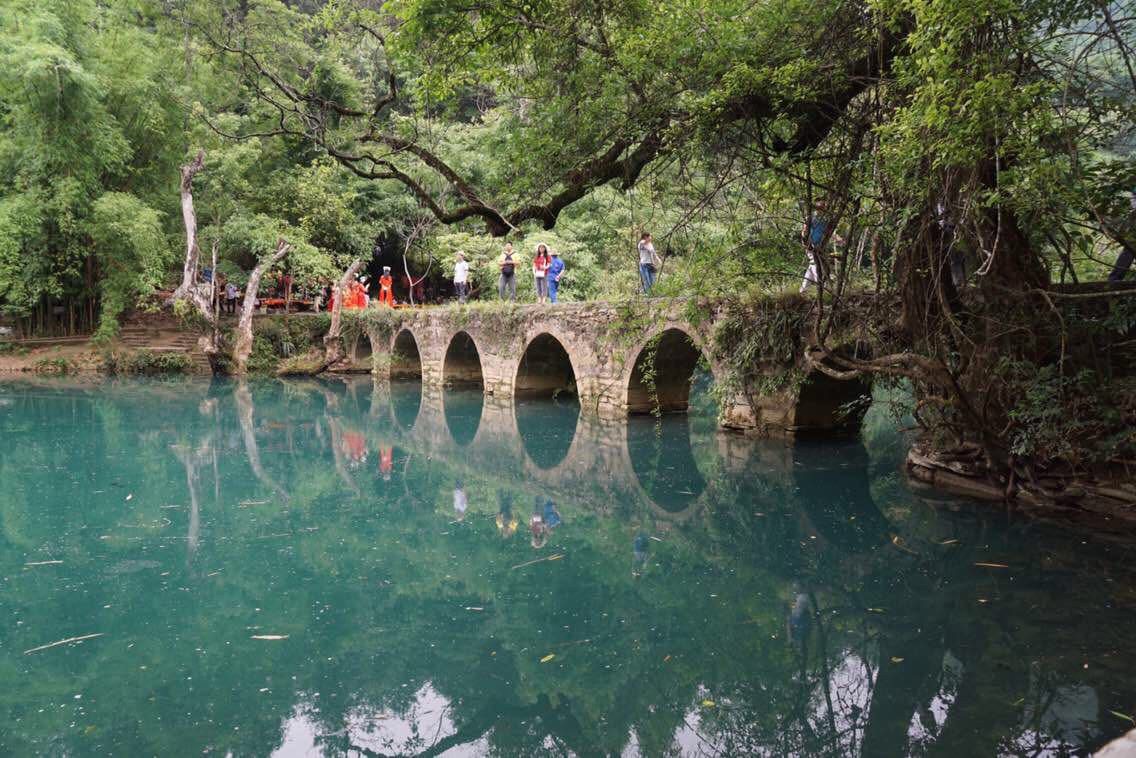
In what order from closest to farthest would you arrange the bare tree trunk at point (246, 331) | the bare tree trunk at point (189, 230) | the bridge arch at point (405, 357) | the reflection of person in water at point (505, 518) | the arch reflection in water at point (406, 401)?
the reflection of person in water at point (505, 518) < the arch reflection in water at point (406, 401) < the bare tree trunk at point (189, 230) < the bare tree trunk at point (246, 331) < the bridge arch at point (405, 357)

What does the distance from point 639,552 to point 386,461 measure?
15.2 ft

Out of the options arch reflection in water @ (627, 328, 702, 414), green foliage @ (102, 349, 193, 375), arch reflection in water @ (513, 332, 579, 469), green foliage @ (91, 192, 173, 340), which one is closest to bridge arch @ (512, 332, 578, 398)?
arch reflection in water @ (513, 332, 579, 469)

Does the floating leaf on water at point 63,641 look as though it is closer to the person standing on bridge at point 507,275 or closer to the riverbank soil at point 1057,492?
the riverbank soil at point 1057,492

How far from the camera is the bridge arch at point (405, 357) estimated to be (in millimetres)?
21047

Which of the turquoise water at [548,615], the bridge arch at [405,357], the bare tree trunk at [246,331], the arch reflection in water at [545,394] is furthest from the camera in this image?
the bridge arch at [405,357]

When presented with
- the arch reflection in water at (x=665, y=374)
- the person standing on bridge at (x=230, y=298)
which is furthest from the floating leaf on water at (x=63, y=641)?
the person standing on bridge at (x=230, y=298)

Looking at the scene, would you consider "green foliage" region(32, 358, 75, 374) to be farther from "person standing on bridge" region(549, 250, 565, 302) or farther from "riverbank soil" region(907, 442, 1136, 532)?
"riverbank soil" region(907, 442, 1136, 532)

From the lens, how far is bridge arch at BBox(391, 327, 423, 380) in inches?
Answer: 829

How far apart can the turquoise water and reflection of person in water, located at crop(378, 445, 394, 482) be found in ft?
0.36

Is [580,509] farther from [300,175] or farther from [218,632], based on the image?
[300,175]

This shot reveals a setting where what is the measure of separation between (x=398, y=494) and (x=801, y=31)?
537cm

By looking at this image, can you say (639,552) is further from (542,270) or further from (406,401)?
(406,401)

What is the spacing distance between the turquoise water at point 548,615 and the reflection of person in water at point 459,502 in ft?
0.13

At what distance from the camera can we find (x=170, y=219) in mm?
21219
